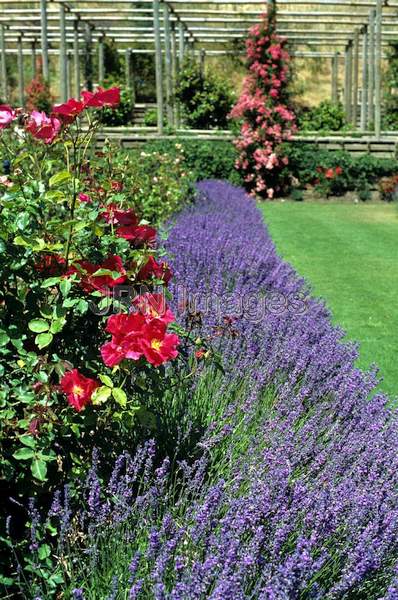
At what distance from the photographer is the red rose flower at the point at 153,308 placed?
2186 mm

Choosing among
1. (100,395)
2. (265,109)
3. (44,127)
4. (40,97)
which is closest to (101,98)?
(44,127)

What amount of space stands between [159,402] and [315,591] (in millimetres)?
1048

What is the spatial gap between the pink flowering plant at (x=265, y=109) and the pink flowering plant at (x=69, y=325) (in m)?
12.1

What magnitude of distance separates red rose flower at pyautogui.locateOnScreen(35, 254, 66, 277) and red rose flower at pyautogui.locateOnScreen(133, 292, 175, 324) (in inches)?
10.1

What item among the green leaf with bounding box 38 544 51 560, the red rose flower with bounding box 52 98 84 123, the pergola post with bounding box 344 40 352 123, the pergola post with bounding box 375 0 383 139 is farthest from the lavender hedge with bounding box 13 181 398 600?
the pergola post with bounding box 344 40 352 123

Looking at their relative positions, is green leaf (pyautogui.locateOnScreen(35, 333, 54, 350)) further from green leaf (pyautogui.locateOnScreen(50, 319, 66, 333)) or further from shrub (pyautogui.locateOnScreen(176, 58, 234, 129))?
shrub (pyautogui.locateOnScreen(176, 58, 234, 129))

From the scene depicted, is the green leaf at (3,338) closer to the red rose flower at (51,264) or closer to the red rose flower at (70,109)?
the red rose flower at (51,264)

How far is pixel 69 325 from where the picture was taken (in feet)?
7.90

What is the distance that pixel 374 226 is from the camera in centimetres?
1188

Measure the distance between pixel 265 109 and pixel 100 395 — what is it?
12837 millimetres

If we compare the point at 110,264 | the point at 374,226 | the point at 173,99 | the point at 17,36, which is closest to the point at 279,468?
the point at 110,264

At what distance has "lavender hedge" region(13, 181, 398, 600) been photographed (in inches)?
72.0

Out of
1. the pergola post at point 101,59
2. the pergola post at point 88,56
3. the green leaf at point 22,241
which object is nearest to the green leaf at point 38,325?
the green leaf at point 22,241

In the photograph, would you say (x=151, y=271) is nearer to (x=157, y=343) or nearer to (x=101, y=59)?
(x=157, y=343)
